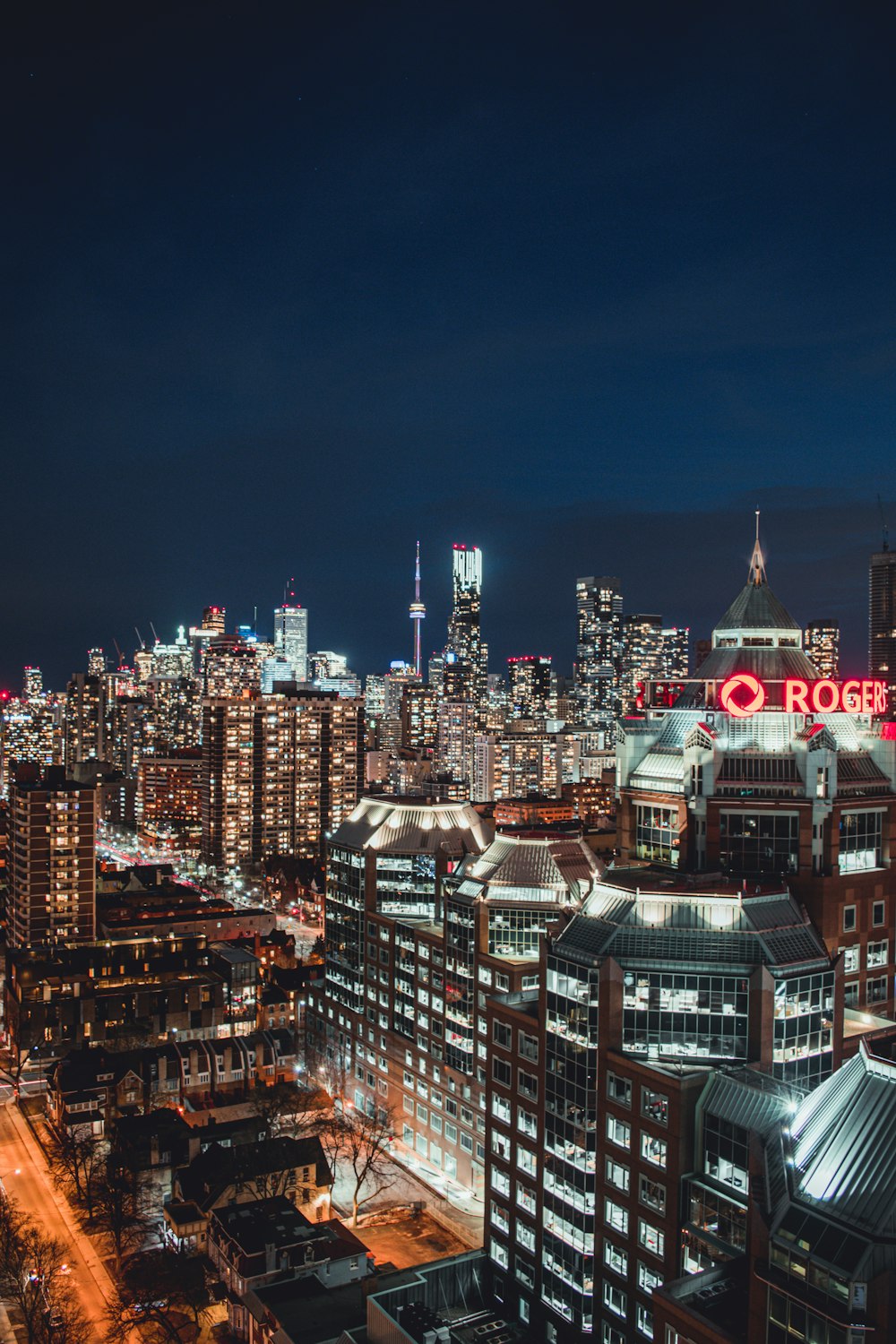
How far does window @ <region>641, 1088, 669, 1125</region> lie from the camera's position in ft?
184

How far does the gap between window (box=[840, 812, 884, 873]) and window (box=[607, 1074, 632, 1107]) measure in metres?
25.3

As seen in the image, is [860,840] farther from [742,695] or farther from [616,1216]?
[616,1216]

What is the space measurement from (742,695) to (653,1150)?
111ft

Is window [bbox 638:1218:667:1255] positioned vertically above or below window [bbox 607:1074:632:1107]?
below

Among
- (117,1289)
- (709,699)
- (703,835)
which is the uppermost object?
(709,699)

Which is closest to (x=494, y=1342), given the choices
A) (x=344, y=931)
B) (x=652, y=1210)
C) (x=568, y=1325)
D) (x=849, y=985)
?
(x=568, y=1325)

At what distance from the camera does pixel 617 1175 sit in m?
59.7

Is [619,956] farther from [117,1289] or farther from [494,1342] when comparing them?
[117,1289]

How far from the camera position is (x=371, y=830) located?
11200 cm

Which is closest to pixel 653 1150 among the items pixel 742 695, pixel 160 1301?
pixel 742 695

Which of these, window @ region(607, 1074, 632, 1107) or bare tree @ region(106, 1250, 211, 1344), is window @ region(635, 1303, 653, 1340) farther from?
bare tree @ region(106, 1250, 211, 1344)

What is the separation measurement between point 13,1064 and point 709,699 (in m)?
90.0

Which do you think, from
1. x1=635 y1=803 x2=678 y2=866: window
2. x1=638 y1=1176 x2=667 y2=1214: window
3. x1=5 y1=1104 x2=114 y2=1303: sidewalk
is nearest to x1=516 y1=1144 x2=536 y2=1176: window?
x1=638 y1=1176 x2=667 y2=1214: window

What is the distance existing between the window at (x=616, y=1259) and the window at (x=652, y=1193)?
165 inches
